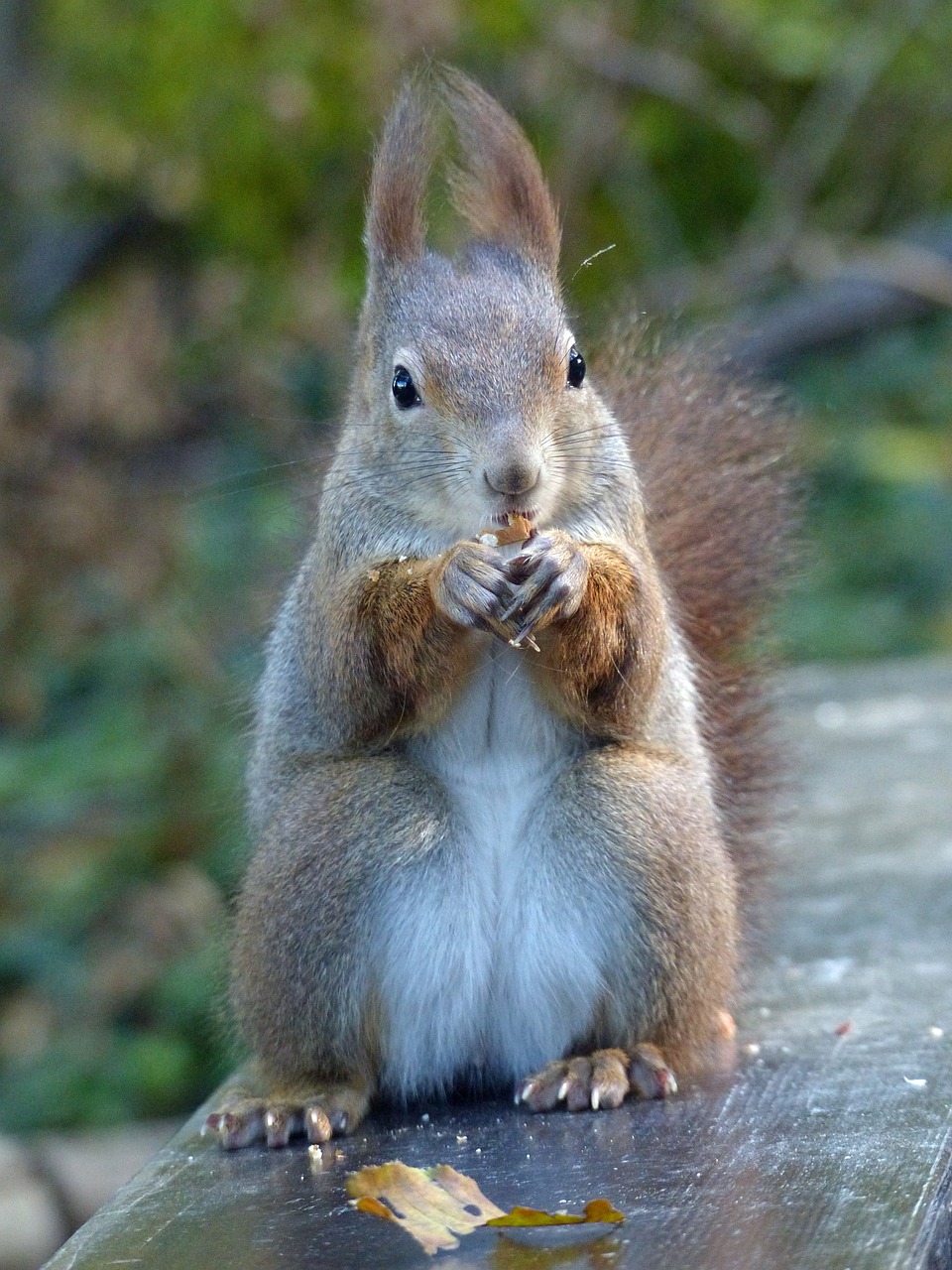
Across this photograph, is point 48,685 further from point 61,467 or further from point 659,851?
point 659,851

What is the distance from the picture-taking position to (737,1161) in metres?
1.55

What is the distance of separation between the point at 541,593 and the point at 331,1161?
0.55 meters

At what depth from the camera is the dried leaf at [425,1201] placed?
4.62 feet

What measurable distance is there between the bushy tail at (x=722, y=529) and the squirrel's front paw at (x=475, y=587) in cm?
51

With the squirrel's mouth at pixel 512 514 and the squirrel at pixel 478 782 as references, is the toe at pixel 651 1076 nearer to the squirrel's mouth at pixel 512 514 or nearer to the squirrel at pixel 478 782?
the squirrel at pixel 478 782

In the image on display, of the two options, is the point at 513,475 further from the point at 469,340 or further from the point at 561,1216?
the point at 561,1216

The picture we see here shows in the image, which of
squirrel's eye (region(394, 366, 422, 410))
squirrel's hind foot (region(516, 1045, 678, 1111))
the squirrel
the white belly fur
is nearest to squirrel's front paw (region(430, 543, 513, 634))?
the squirrel

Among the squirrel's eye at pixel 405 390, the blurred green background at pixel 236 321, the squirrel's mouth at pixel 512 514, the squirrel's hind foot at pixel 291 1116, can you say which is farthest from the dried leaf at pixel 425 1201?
the blurred green background at pixel 236 321

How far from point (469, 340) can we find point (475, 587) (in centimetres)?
30

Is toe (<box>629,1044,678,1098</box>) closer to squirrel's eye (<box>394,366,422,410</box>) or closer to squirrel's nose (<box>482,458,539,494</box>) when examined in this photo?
squirrel's nose (<box>482,458,539,494</box>)

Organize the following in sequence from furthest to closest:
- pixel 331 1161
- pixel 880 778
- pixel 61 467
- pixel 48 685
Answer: pixel 48 685
pixel 61 467
pixel 880 778
pixel 331 1161

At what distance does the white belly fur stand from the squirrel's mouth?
13 centimetres

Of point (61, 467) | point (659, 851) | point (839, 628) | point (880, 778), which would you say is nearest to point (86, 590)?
point (61, 467)

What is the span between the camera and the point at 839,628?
5535mm
